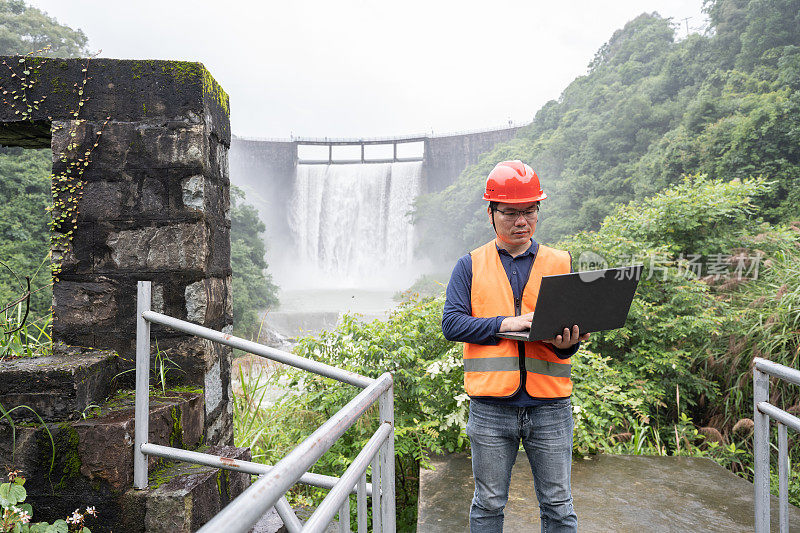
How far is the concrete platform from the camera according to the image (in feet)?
7.72

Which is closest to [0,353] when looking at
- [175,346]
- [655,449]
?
[175,346]

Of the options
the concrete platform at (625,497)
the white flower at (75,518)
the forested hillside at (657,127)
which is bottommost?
the concrete platform at (625,497)

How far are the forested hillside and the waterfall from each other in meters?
1.71

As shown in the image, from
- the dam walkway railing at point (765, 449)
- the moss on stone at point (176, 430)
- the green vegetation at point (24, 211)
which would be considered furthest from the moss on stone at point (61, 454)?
the green vegetation at point (24, 211)

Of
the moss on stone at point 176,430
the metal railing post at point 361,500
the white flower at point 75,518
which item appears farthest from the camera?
the moss on stone at point 176,430

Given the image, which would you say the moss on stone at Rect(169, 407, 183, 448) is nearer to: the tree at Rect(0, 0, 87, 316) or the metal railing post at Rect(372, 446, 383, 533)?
the metal railing post at Rect(372, 446, 383, 533)

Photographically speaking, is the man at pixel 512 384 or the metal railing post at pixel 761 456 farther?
the metal railing post at pixel 761 456

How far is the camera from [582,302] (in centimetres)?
147

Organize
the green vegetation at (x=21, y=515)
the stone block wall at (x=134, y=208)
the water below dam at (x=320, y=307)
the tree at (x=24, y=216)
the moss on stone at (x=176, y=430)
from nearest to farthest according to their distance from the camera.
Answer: the green vegetation at (x=21, y=515)
the moss on stone at (x=176, y=430)
the stone block wall at (x=134, y=208)
the tree at (x=24, y=216)
the water below dam at (x=320, y=307)

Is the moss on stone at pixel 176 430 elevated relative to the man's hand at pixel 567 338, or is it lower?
lower

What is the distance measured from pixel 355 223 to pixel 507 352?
28685 millimetres

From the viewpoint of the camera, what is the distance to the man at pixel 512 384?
160cm

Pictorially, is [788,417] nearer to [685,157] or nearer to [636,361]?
[636,361]

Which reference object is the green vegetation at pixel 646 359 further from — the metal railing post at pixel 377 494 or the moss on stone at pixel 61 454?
the metal railing post at pixel 377 494
